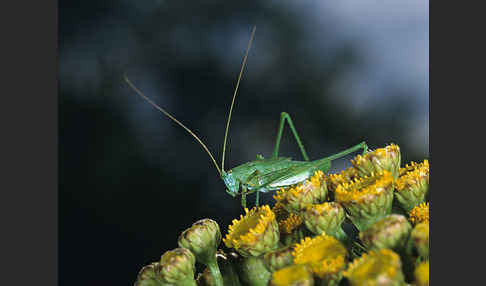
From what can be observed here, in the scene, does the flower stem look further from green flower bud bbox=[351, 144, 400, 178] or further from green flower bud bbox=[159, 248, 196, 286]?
green flower bud bbox=[351, 144, 400, 178]

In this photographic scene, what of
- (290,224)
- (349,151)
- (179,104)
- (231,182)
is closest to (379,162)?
(290,224)

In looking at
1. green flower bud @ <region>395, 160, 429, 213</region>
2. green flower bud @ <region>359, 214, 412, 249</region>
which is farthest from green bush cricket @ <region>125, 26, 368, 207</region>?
green flower bud @ <region>359, 214, 412, 249</region>

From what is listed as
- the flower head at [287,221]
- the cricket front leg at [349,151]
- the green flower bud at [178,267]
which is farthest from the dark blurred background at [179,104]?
the green flower bud at [178,267]

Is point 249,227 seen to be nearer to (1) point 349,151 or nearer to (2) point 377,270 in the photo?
(2) point 377,270

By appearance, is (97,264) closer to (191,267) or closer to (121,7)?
(191,267)

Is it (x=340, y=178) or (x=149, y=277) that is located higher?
(x=340, y=178)

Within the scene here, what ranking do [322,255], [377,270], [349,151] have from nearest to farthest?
[377,270]
[322,255]
[349,151]

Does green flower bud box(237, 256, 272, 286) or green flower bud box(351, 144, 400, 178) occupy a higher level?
green flower bud box(351, 144, 400, 178)

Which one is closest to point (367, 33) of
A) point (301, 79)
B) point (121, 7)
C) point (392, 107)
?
point (392, 107)
